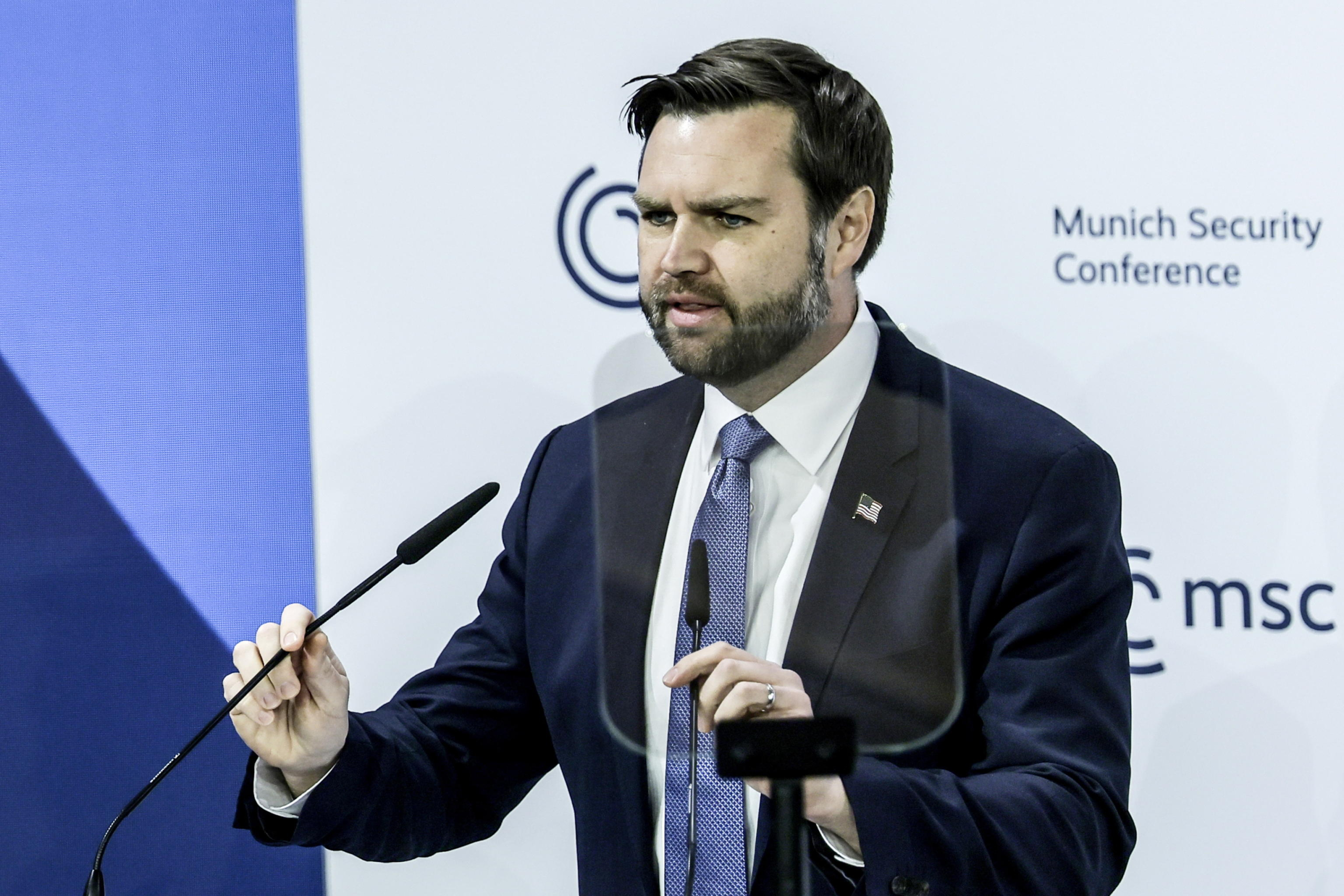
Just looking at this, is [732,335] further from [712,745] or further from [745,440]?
[712,745]

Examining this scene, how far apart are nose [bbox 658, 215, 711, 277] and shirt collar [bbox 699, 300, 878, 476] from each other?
0.61 feet

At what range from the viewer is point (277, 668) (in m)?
1.58

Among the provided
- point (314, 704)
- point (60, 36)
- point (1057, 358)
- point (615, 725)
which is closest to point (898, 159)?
point (1057, 358)

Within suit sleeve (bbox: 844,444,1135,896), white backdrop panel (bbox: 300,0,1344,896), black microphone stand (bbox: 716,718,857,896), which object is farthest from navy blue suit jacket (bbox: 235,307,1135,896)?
black microphone stand (bbox: 716,718,857,896)

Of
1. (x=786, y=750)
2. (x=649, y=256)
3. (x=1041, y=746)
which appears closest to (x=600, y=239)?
(x=649, y=256)

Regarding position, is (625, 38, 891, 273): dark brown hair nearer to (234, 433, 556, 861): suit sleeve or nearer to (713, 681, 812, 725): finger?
(234, 433, 556, 861): suit sleeve

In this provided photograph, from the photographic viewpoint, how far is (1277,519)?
2.17m

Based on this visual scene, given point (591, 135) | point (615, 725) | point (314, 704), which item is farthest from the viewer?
point (591, 135)

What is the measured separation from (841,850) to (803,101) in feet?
3.38

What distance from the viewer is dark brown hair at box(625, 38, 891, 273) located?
1932 millimetres

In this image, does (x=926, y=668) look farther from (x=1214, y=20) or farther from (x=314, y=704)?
(x=1214, y=20)

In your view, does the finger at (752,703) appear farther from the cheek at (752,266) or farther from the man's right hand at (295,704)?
the cheek at (752,266)

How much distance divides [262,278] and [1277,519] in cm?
172

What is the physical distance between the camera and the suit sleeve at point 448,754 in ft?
5.66
